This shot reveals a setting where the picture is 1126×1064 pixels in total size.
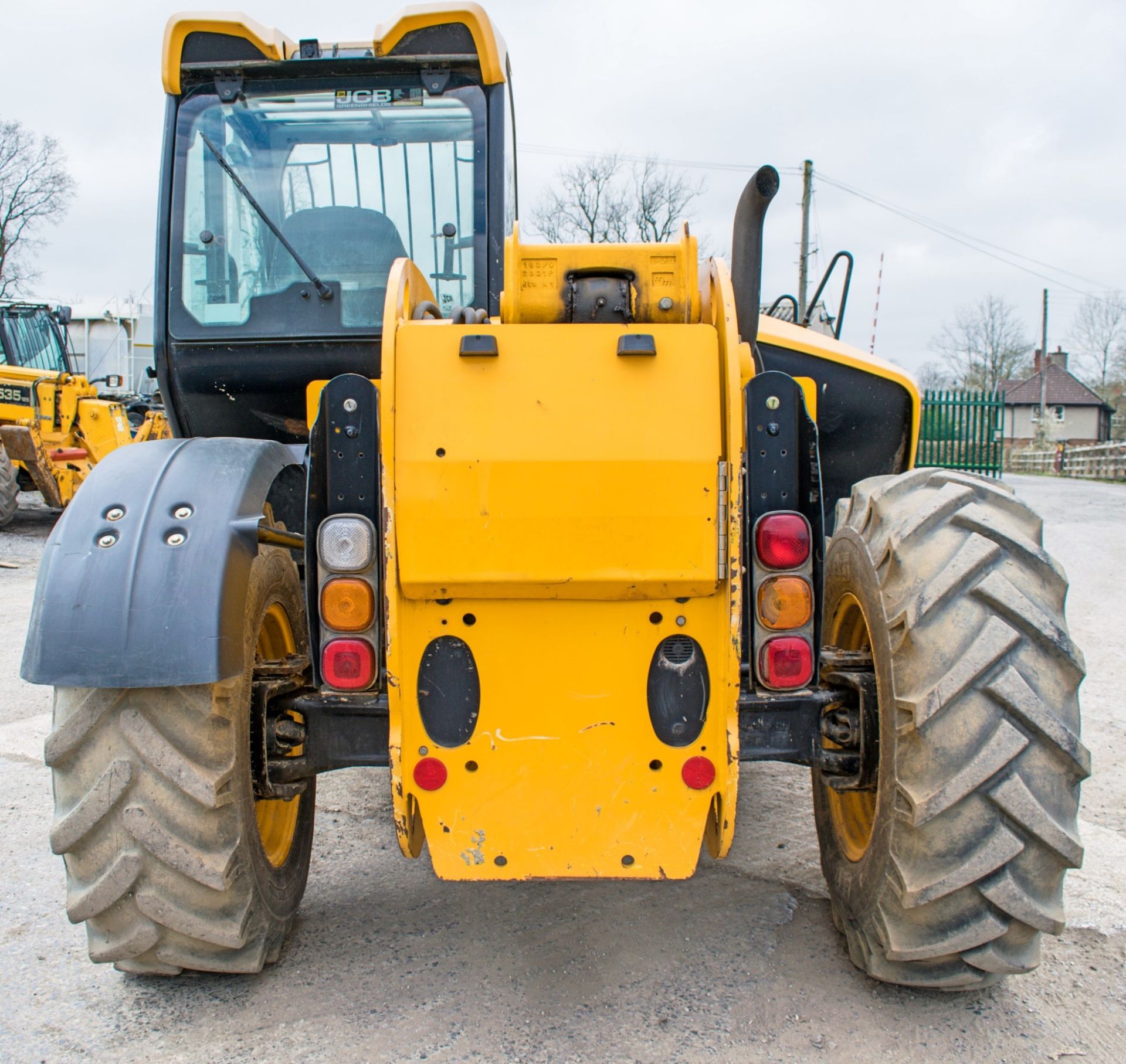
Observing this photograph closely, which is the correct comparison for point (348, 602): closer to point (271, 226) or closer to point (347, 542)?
point (347, 542)

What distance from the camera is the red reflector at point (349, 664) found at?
2.33 metres

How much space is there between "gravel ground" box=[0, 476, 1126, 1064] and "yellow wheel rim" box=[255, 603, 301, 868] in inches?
10.2

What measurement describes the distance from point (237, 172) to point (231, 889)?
2.71m

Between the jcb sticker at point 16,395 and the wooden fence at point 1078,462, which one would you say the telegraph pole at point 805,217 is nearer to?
the wooden fence at point 1078,462

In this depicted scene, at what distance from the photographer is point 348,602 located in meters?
2.31

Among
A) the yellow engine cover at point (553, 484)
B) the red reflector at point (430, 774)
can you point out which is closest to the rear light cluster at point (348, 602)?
the yellow engine cover at point (553, 484)

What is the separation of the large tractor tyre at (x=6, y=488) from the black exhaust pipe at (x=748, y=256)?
41.0 ft

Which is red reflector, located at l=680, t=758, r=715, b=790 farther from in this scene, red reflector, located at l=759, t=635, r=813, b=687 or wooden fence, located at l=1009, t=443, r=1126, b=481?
wooden fence, located at l=1009, t=443, r=1126, b=481

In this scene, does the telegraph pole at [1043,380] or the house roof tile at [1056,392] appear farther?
the house roof tile at [1056,392]

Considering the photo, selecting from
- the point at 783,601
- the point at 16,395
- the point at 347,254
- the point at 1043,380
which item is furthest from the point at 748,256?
the point at 1043,380

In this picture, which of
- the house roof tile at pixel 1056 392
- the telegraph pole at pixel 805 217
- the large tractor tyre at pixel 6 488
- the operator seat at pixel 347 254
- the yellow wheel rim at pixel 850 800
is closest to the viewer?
the yellow wheel rim at pixel 850 800

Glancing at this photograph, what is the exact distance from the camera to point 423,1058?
7.29ft

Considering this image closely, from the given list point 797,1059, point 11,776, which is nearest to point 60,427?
point 11,776

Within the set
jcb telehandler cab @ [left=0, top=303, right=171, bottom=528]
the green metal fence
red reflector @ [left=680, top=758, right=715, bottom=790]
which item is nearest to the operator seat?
red reflector @ [left=680, top=758, right=715, bottom=790]
